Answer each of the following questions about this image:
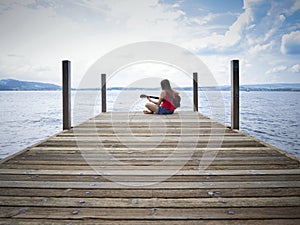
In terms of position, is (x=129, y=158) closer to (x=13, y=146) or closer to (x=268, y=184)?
(x=268, y=184)

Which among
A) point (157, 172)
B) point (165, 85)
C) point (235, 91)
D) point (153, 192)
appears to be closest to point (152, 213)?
point (153, 192)

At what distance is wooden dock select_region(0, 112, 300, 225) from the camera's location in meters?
1.30

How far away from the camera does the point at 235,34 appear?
530 inches

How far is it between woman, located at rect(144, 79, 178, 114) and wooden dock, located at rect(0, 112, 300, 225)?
307 centimetres

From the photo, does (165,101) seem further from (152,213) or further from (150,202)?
(152,213)

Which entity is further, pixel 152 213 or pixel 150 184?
pixel 150 184

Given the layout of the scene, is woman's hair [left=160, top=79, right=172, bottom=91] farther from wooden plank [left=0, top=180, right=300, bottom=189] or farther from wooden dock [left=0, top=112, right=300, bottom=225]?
wooden plank [left=0, top=180, right=300, bottom=189]

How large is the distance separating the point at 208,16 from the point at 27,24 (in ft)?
36.1

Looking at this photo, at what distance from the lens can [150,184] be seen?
1.72 metres

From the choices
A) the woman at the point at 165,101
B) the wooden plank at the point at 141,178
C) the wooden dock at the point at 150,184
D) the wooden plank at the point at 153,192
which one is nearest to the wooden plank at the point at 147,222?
the wooden dock at the point at 150,184

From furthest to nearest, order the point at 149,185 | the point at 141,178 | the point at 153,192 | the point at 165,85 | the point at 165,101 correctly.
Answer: the point at 165,101, the point at 165,85, the point at 141,178, the point at 149,185, the point at 153,192

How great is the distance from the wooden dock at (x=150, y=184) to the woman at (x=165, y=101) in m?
3.07

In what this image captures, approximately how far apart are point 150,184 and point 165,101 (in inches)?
180

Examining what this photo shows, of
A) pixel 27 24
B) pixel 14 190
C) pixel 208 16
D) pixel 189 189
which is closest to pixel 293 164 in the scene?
pixel 189 189
